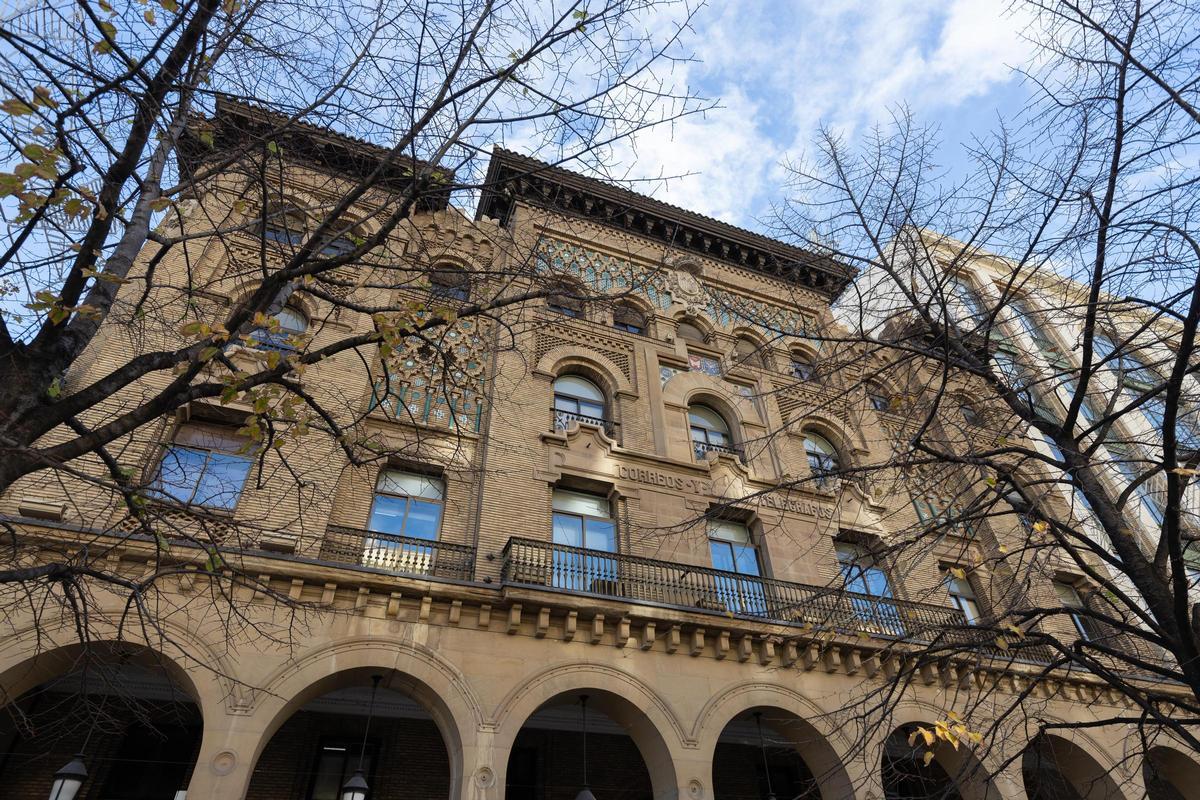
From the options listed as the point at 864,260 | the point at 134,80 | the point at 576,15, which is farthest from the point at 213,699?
the point at 864,260

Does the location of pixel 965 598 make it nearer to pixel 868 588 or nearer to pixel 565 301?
pixel 868 588

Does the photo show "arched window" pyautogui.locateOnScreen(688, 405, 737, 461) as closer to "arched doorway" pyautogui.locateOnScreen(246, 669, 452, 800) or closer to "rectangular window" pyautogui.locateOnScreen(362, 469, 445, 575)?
"rectangular window" pyautogui.locateOnScreen(362, 469, 445, 575)

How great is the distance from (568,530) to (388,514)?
3.74 meters

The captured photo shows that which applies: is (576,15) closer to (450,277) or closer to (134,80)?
(134,80)

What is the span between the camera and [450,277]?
657 inches

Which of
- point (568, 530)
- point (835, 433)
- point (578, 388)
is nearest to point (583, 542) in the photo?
point (568, 530)

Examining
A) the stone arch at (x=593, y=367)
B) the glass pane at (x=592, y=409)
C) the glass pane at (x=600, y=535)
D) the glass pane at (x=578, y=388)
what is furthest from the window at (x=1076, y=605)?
the glass pane at (x=578, y=388)

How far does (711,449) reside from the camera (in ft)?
54.0

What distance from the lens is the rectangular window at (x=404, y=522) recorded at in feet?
36.8

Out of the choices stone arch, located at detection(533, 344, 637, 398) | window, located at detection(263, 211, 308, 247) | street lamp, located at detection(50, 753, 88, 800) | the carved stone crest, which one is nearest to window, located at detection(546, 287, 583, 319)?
stone arch, located at detection(533, 344, 637, 398)

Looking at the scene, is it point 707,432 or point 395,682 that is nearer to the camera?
point 395,682

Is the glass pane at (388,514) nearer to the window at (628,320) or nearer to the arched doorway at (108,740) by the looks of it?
the arched doorway at (108,740)

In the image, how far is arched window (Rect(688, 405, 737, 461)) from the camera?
16.4 meters

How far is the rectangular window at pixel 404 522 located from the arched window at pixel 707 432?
6701 millimetres
